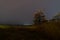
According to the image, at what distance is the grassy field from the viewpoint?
4.02 feet

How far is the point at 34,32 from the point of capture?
1.26 meters

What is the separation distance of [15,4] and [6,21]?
23 centimetres

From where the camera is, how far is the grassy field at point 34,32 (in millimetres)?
1227

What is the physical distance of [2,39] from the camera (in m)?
1.22

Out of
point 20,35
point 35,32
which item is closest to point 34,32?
point 35,32

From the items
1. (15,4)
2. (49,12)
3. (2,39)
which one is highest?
(15,4)

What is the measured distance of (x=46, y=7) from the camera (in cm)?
157

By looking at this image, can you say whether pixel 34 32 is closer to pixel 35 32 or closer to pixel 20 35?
pixel 35 32

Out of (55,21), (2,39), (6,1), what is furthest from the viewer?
(6,1)

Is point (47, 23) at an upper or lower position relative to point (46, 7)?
lower

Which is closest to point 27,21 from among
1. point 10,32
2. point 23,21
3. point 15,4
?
point 23,21

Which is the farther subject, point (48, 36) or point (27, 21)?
point (27, 21)

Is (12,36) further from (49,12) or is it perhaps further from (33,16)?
(49,12)

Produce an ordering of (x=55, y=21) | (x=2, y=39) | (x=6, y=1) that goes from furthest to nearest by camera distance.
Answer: (x=6, y=1)
(x=55, y=21)
(x=2, y=39)
